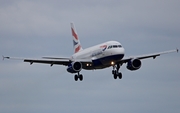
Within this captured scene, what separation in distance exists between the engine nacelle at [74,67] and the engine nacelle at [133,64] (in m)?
9.05

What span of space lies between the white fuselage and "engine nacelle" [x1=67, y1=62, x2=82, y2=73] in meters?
2.00

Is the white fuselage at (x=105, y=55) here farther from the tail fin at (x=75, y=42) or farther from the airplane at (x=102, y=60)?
the tail fin at (x=75, y=42)

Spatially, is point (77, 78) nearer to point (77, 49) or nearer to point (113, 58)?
point (113, 58)

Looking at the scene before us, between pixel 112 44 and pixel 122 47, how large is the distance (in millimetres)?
1954

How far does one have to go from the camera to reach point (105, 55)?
125m

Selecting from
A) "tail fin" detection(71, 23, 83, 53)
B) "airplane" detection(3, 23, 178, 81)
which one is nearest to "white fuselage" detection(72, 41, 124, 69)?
"airplane" detection(3, 23, 178, 81)

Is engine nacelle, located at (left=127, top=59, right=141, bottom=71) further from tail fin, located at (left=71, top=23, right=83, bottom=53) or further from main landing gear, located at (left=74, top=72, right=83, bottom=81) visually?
tail fin, located at (left=71, top=23, right=83, bottom=53)

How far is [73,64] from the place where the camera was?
127 metres

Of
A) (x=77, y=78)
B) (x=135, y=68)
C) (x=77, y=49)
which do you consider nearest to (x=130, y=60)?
(x=135, y=68)

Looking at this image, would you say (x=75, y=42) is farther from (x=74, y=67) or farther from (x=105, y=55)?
(x=105, y=55)

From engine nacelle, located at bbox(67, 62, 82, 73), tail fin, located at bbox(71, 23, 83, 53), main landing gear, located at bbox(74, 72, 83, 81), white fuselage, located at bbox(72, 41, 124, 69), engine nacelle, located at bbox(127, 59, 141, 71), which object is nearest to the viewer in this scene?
white fuselage, located at bbox(72, 41, 124, 69)

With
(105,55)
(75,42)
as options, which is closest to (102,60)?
(105,55)

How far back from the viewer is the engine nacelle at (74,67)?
127 m

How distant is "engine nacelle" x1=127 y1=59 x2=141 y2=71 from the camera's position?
420 ft
